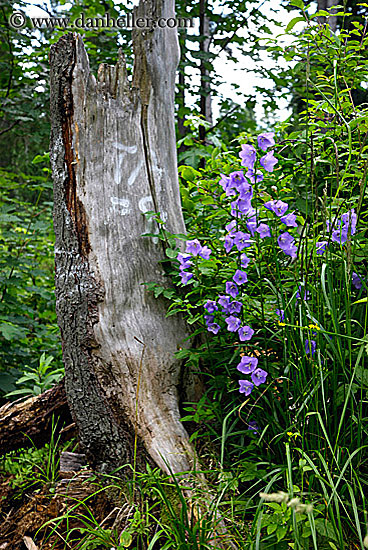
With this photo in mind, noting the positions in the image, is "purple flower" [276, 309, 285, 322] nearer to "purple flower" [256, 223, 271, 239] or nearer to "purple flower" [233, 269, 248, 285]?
"purple flower" [233, 269, 248, 285]

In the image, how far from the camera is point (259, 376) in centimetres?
168

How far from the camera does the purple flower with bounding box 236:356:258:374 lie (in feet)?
5.49

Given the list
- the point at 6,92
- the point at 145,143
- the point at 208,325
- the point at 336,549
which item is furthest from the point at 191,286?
the point at 6,92

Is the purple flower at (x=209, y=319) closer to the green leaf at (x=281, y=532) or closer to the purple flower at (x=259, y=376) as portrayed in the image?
the purple flower at (x=259, y=376)

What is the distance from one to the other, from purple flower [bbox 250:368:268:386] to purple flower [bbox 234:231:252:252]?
46 cm

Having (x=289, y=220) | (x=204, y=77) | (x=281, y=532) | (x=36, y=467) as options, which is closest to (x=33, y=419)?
(x=36, y=467)

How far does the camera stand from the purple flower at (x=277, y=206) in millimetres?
1718

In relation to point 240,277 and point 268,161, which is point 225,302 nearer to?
point 240,277

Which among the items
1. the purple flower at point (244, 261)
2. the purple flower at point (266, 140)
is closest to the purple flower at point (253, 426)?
the purple flower at point (244, 261)

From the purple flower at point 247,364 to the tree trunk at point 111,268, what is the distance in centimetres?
54

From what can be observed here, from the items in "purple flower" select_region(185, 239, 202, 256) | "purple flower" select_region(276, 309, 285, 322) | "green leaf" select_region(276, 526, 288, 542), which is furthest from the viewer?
"purple flower" select_region(185, 239, 202, 256)

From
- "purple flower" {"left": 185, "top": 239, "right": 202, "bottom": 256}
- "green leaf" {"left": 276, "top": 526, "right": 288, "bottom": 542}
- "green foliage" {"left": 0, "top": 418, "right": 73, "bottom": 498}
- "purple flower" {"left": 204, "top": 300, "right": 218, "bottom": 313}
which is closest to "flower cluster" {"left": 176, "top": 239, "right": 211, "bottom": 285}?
"purple flower" {"left": 185, "top": 239, "right": 202, "bottom": 256}

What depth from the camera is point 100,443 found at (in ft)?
6.76

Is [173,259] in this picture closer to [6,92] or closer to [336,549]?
[336,549]
